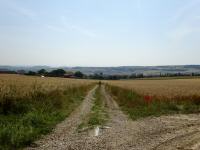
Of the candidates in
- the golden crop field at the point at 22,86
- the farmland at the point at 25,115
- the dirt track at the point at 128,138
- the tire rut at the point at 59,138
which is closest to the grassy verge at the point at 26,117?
the farmland at the point at 25,115

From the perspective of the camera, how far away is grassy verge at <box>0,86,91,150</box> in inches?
514

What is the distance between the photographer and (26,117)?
58.0ft

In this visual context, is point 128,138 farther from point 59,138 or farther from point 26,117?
point 26,117

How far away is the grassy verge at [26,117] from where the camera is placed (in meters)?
13.0

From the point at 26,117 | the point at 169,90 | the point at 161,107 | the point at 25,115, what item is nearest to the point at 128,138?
the point at 26,117

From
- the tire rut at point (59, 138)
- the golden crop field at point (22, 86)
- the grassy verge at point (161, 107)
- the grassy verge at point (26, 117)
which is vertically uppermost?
the golden crop field at point (22, 86)

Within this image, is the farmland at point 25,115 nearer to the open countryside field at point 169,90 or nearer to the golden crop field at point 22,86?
the golden crop field at point 22,86

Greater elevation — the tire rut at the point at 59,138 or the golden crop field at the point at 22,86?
the golden crop field at the point at 22,86

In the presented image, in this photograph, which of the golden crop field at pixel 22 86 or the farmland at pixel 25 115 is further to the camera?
the golden crop field at pixel 22 86

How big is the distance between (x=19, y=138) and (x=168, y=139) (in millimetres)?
5901

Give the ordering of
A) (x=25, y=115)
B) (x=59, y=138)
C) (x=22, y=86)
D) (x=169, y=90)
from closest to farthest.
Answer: (x=59, y=138) → (x=25, y=115) → (x=22, y=86) → (x=169, y=90)

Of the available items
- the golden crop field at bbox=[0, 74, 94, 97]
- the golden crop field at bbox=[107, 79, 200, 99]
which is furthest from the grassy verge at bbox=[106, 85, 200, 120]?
the golden crop field at bbox=[0, 74, 94, 97]

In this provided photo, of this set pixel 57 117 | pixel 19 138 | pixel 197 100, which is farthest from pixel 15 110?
pixel 197 100

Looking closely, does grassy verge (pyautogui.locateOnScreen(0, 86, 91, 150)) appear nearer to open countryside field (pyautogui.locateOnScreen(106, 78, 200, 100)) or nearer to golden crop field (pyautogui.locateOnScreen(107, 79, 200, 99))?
open countryside field (pyautogui.locateOnScreen(106, 78, 200, 100))
